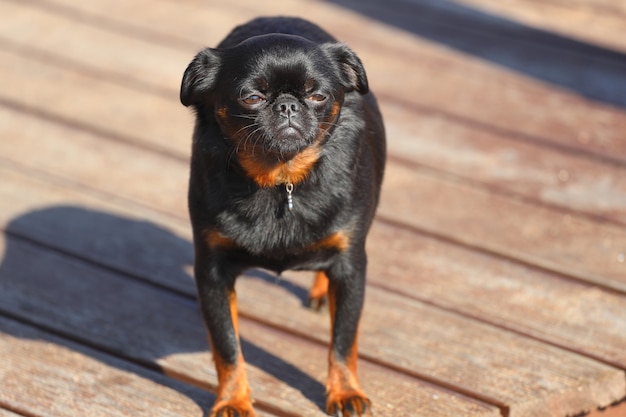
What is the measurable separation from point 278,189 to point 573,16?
3750mm

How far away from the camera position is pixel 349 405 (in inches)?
118

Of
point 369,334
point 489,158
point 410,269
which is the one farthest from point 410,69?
point 369,334

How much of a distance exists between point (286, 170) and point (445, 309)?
3.07ft

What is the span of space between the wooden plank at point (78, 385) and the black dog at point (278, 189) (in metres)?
0.19

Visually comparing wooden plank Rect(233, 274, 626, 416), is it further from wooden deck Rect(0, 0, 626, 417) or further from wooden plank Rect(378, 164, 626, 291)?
wooden plank Rect(378, 164, 626, 291)

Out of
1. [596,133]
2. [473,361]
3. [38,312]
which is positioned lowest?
[38,312]

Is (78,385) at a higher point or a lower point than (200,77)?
lower

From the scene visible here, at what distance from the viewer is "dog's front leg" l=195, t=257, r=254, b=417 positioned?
2.96 metres

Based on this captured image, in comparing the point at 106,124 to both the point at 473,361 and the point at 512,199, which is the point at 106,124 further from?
the point at 473,361

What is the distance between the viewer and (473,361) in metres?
3.29

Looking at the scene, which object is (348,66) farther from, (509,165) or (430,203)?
(509,165)

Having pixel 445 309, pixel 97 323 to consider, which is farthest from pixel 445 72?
pixel 97 323

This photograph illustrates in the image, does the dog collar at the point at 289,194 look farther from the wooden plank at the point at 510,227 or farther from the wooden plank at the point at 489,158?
the wooden plank at the point at 489,158

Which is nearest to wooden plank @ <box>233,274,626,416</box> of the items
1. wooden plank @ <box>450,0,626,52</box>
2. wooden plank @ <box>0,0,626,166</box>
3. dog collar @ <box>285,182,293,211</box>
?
dog collar @ <box>285,182,293,211</box>
